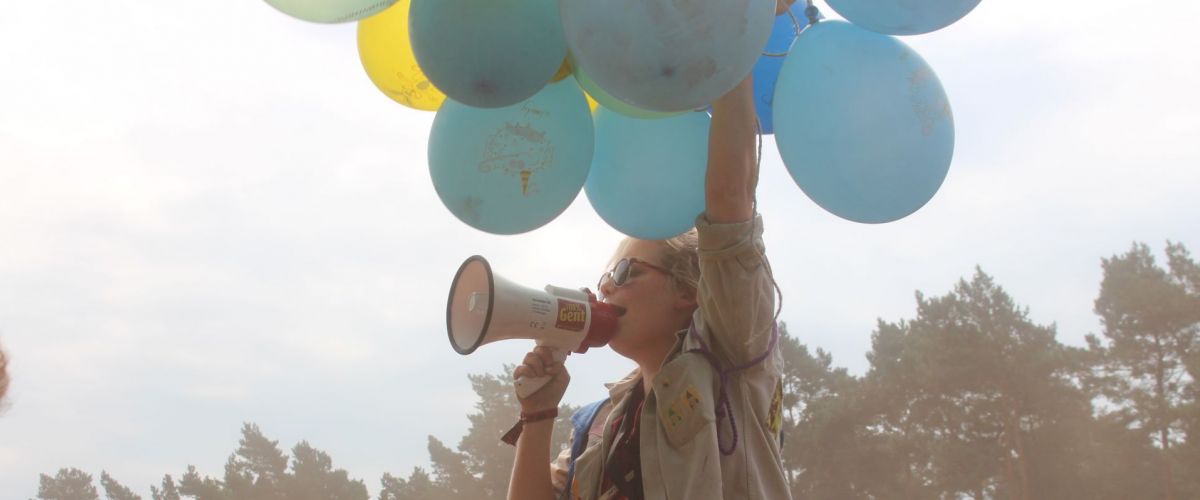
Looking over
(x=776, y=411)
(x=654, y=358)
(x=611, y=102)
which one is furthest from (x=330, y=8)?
Answer: (x=776, y=411)

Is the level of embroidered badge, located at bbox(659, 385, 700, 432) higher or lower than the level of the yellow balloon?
lower

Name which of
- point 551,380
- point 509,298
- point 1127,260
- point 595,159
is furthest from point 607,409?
point 1127,260

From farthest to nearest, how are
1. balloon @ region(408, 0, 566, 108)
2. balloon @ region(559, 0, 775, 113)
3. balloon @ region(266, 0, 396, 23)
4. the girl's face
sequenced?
the girl's face < balloon @ region(266, 0, 396, 23) < balloon @ region(408, 0, 566, 108) < balloon @ region(559, 0, 775, 113)

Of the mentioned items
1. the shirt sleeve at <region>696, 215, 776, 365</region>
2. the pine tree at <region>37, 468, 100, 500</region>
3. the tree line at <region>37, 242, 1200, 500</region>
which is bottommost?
the shirt sleeve at <region>696, 215, 776, 365</region>

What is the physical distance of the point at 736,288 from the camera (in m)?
1.83

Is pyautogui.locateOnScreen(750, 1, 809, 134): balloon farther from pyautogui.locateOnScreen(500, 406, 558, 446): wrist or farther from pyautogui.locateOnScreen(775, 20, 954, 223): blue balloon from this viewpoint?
pyautogui.locateOnScreen(500, 406, 558, 446): wrist

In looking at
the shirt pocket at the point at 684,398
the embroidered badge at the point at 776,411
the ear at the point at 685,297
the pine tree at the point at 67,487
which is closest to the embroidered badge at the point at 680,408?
the shirt pocket at the point at 684,398

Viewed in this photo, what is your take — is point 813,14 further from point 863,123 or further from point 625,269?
point 625,269

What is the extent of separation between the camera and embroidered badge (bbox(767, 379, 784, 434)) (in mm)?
2059

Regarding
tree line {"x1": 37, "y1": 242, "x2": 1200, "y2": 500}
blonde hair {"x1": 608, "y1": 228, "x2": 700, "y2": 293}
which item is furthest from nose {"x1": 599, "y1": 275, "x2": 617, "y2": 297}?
tree line {"x1": 37, "y1": 242, "x2": 1200, "y2": 500}

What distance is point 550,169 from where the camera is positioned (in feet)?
6.14

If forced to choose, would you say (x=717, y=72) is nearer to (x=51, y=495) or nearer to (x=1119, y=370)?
(x=1119, y=370)

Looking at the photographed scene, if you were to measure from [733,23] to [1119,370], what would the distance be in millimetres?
18646

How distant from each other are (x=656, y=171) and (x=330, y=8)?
2.65 ft
